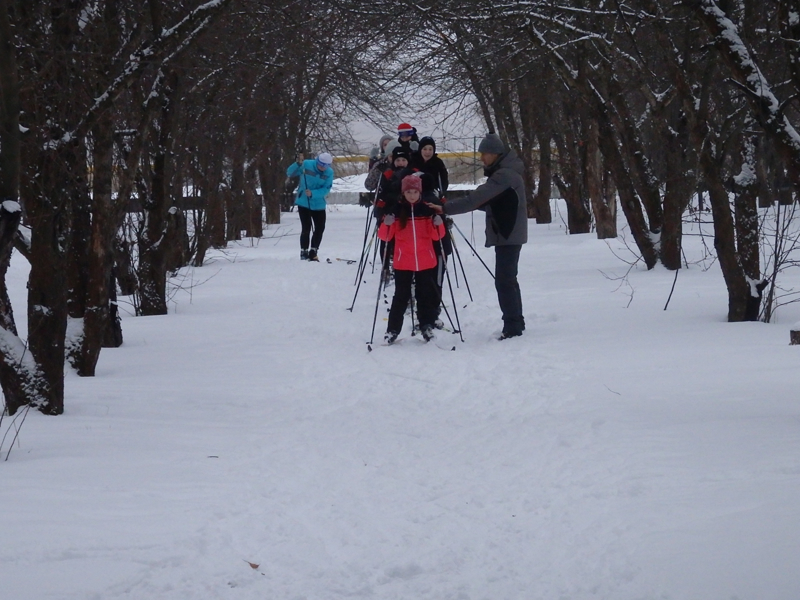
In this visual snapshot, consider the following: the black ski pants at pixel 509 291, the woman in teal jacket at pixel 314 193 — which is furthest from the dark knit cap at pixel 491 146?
the woman in teal jacket at pixel 314 193

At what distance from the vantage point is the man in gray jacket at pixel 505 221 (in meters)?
8.94

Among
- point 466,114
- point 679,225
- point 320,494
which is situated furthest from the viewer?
point 466,114

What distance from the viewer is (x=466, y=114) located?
80.5 feet

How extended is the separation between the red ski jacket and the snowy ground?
69 centimetres

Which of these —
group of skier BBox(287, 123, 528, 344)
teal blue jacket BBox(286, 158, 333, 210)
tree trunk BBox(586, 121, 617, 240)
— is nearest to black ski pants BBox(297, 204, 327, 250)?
teal blue jacket BBox(286, 158, 333, 210)

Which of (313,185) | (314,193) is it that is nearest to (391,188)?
(314,193)

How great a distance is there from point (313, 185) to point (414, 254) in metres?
8.34

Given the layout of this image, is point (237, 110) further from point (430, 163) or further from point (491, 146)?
point (491, 146)

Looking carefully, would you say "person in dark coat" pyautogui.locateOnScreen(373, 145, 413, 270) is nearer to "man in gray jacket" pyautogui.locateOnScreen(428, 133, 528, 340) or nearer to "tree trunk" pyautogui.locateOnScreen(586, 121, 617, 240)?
"man in gray jacket" pyautogui.locateOnScreen(428, 133, 528, 340)

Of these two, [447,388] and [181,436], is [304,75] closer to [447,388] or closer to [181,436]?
[447,388]

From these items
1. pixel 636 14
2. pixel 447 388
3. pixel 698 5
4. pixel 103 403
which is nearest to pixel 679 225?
pixel 636 14

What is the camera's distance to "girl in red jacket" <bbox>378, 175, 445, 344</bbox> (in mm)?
9016

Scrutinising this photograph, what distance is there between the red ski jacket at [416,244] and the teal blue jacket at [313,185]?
310 inches

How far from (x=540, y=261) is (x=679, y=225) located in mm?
4630
